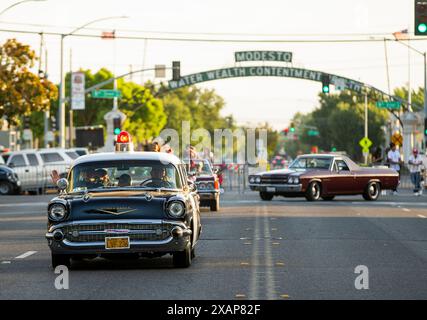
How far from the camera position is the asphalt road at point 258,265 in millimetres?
13195

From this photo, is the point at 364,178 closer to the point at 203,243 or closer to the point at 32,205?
the point at 32,205

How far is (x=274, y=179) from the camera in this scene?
38156mm

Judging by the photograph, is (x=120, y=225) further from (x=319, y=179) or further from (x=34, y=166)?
(x=34, y=166)

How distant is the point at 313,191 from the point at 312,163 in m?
1.29

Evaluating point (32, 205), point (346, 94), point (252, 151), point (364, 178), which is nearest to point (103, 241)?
point (32, 205)

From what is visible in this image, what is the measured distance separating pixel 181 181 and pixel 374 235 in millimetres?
6809

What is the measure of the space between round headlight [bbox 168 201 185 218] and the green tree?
42462 mm

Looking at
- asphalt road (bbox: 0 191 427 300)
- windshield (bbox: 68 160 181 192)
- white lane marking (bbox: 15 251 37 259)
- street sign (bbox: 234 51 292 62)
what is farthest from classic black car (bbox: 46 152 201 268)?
street sign (bbox: 234 51 292 62)

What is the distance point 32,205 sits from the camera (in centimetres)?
3759

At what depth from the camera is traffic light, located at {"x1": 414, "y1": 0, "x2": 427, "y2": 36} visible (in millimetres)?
32281

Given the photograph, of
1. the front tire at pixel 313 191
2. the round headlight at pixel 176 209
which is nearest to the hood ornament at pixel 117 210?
the round headlight at pixel 176 209

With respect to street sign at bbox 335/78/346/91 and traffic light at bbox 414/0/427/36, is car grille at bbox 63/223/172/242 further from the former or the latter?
street sign at bbox 335/78/346/91

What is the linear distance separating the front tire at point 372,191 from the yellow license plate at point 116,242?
996 inches

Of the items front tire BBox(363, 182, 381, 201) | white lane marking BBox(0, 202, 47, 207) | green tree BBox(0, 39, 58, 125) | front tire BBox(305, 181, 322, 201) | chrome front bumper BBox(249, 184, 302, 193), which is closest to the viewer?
chrome front bumper BBox(249, 184, 302, 193)
